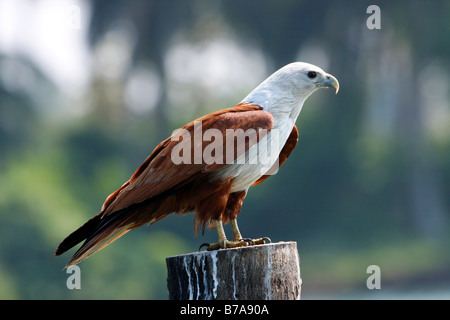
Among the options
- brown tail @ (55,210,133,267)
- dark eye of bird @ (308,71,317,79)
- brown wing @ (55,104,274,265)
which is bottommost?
brown tail @ (55,210,133,267)

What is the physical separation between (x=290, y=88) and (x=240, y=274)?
196 cm

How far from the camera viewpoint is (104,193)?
28.0 m

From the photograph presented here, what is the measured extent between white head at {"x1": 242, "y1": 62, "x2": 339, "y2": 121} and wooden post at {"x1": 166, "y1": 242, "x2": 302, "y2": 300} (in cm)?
147

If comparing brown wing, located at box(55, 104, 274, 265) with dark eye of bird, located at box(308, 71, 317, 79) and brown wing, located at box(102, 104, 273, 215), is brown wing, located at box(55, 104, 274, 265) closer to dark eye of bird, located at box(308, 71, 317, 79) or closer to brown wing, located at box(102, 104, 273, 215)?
brown wing, located at box(102, 104, 273, 215)

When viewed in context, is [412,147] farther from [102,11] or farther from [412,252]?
[102,11]

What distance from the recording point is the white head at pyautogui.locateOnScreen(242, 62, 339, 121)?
20.7 ft

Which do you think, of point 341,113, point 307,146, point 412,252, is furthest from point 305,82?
point 341,113

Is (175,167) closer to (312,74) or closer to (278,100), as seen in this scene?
(278,100)

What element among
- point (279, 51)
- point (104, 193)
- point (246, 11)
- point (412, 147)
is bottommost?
point (104, 193)

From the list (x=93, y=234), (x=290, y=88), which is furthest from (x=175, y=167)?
(x=290, y=88)

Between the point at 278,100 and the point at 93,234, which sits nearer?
the point at 93,234

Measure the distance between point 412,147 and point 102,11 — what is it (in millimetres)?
16129

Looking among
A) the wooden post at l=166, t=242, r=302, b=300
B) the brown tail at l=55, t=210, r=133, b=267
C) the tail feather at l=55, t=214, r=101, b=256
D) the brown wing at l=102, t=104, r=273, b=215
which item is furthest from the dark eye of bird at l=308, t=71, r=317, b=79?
the tail feather at l=55, t=214, r=101, b=256

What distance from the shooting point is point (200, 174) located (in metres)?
5.81
